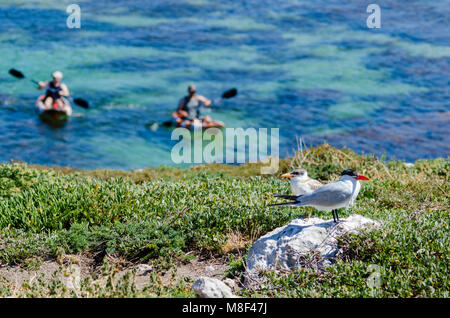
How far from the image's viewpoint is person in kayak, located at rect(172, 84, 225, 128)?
25.1 m

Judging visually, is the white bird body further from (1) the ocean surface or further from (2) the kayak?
(2) the kayak

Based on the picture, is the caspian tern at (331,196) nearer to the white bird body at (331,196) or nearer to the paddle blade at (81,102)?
the white bird body at (331,196)

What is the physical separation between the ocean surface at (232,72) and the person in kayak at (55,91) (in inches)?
36.2

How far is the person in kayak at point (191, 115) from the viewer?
2514 cm

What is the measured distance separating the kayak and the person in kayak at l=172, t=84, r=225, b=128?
4905 mm

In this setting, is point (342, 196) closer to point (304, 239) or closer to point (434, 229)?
point (304, 239)

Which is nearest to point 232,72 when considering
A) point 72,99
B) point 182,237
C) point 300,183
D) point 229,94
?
point 229,94

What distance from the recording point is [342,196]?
8344 millimetres

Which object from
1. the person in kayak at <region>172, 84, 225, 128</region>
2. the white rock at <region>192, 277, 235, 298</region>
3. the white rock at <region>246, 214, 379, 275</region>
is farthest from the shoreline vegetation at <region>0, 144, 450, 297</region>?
the person in kayak at <region>172, 84, 225, 128</region>

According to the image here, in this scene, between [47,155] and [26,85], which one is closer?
[47,155]

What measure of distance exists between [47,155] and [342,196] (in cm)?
1687

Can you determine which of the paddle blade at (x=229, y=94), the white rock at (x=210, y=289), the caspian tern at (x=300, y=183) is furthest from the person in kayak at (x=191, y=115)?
the white rock at (x=210, y=289)

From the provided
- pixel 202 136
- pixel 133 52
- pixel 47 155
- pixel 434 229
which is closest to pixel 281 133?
pixel 202 136

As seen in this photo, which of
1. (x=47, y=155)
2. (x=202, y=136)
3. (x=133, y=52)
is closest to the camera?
(x=47, y=155)
